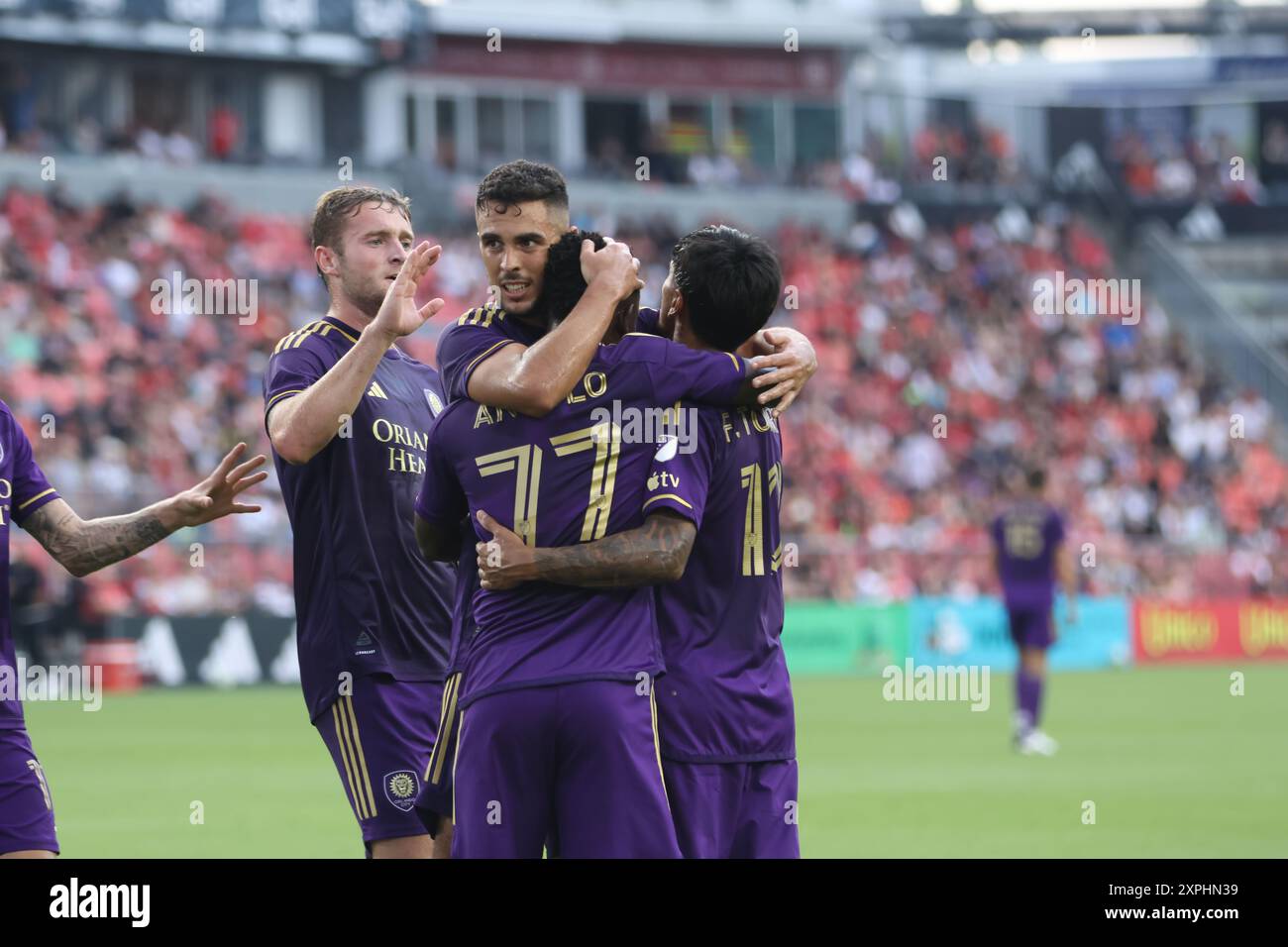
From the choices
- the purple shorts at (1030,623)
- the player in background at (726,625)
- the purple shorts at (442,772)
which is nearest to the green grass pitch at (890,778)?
the purple shorts at (1030,623)

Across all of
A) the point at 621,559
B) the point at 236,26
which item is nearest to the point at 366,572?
the point at 621,559

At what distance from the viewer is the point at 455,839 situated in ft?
17.5

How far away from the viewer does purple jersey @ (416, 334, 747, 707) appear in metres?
5.34

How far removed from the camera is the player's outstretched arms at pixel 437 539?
223 inches

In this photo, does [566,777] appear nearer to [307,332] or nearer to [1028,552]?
[307,332]

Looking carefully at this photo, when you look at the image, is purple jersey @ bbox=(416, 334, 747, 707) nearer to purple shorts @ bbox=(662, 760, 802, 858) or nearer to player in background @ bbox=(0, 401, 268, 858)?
purple shorts @ bbox=(662, 760, 802, 858)

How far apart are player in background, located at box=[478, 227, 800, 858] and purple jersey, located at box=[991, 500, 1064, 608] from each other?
12.5 metres

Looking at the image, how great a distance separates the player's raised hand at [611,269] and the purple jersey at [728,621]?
43 cm

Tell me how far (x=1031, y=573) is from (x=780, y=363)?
12779mm

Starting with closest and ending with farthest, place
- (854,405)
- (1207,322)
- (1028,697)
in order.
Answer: (1028,697)
(854,405)
(1207,322)

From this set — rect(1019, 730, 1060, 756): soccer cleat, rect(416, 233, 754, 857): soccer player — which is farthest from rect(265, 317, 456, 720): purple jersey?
rect(1019, 730, 1060, 756): soccer cleat

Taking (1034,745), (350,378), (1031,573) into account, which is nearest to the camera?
(350,378)

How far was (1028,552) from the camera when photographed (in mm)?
18125
